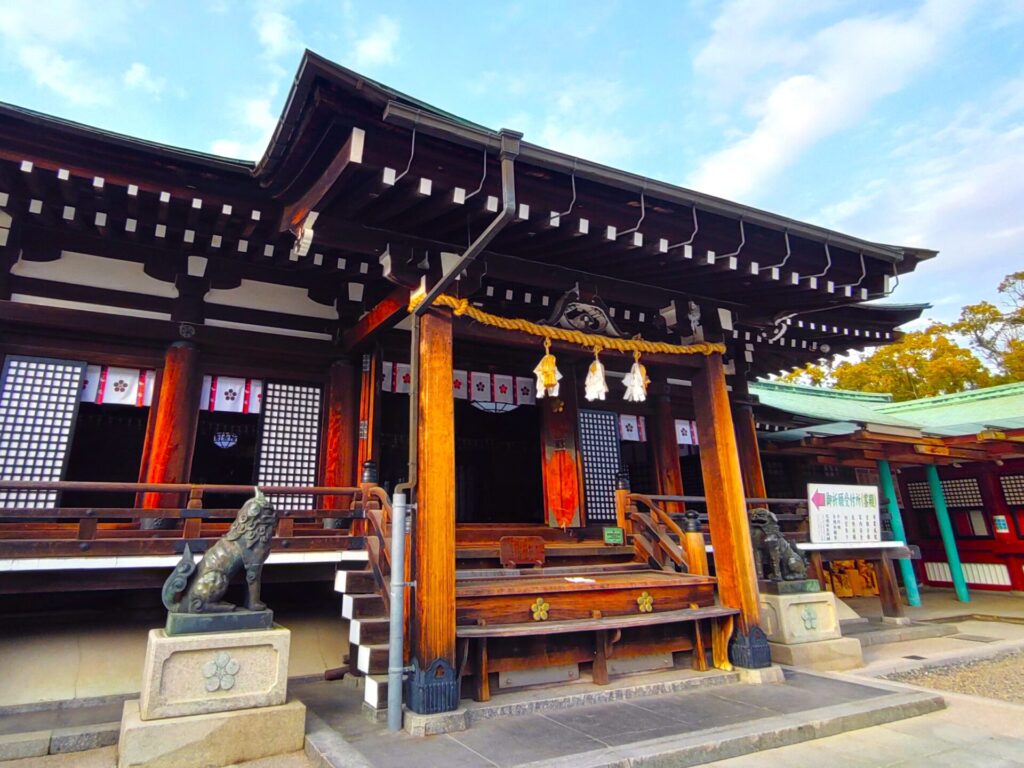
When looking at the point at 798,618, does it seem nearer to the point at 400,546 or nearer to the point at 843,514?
the point at 843,514

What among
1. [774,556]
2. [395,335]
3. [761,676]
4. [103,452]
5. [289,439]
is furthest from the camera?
[103,452]

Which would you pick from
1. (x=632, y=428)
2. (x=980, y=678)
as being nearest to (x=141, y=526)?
(x=632, y=428)

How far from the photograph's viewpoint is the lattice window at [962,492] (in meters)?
14.2

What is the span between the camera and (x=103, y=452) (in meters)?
11.1

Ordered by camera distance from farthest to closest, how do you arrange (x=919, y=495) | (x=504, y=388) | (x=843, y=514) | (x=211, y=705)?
(x=919, y=495)
(x=843, y=514)
(x=504, y=388)
(x=211, y=705)

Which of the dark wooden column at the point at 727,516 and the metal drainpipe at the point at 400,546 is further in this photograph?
the dark wooden column at the point at 727,516

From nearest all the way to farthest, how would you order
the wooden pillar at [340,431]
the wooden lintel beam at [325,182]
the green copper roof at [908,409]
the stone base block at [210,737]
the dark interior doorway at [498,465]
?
the stone base block at [210,737]
the wooden lintel beam at [325,182]
the wooden pillar at [340,431]
the green copper roof at [908,409]
the dark interior doorway at [498,465]

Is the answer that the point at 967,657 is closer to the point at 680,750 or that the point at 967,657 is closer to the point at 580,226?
the point at 680,750

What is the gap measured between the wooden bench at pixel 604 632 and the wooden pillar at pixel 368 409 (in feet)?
9.78

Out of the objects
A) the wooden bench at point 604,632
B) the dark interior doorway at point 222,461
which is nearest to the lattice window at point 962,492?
the wooden bench at point 604,632

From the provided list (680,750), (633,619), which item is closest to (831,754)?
(680,750)

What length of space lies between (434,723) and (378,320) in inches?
152

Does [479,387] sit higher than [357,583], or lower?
higher

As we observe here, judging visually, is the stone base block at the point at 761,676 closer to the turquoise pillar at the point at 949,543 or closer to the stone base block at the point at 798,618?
the stone base block at the point at 798,618
